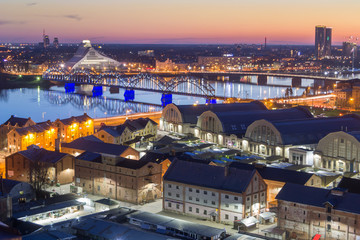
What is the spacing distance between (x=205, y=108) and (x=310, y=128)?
492 cm

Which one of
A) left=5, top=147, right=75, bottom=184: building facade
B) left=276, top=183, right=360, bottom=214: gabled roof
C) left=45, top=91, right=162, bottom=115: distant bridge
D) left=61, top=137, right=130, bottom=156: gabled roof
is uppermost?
left=276, top=183, right=360, bottom=214: gabled roof

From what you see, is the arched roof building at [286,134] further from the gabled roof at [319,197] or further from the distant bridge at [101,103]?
the distant bridge at [101,103]

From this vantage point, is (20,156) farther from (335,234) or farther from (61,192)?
(335,234)

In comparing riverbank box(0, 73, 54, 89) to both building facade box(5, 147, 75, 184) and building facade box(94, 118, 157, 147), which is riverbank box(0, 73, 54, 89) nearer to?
building facade box(94, 118, 157, 147)

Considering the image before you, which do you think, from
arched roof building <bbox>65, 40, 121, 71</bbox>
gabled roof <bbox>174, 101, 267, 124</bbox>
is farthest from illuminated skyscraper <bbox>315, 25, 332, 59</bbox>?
gabled roof <bbox>174, 101, 267, 124</bbox>

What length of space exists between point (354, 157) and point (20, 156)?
7332 mm

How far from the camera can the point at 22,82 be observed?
47938mm

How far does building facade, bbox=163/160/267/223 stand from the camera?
9289mm

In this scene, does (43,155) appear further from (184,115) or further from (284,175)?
(184,115)

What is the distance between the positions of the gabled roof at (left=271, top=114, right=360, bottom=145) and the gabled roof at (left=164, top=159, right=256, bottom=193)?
4.80 metres

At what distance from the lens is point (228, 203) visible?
9.33 meters

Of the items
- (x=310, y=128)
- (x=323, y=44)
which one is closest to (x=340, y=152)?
(x=310, y=128)

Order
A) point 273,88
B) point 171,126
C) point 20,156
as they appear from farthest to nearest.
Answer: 1. point 273,88
2. point 171,126
3. point 20,156

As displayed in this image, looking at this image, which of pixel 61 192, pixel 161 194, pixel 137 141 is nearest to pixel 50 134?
pixel 137 141
